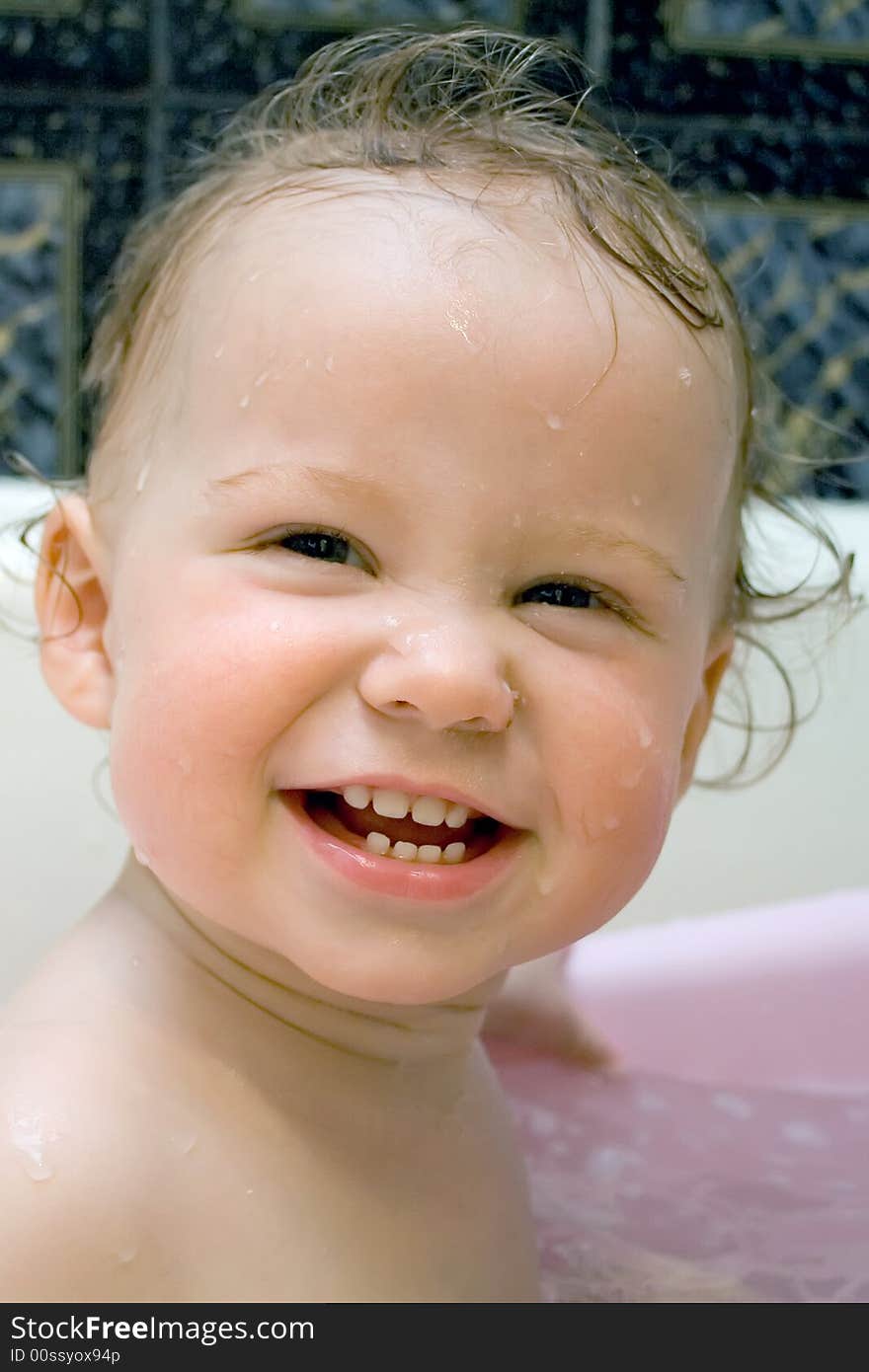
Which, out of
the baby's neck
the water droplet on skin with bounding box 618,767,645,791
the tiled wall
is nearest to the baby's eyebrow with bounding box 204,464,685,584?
the water droplet on skin with bounding box 618,767,645,791

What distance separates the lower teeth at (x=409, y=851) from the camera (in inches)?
30.0

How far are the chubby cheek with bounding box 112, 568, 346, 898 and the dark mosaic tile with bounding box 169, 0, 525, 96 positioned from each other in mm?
1265

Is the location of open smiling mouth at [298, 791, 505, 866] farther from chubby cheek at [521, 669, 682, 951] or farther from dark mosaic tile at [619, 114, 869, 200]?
dark mosaic tile at [619, 114, 869, 200]

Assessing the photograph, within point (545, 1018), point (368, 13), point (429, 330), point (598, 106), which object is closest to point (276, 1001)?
point (429, 330)

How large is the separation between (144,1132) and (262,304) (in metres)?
0.43

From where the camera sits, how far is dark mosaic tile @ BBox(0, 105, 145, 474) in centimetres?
188

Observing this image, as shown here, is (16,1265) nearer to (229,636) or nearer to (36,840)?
(229,636)

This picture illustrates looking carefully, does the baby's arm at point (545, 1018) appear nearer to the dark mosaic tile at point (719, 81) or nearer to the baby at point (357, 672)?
the baby at point (357, 672)

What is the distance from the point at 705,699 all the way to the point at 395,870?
32cm

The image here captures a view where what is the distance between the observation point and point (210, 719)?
0.76m

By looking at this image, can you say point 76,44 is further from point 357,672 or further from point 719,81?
point 357,672

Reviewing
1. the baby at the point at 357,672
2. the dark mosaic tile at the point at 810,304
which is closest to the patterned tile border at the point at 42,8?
the dark mosaic tile at the point at 810,304

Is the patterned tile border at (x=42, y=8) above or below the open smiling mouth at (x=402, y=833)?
above

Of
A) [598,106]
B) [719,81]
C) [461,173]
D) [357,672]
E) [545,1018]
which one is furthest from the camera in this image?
[719,81]
